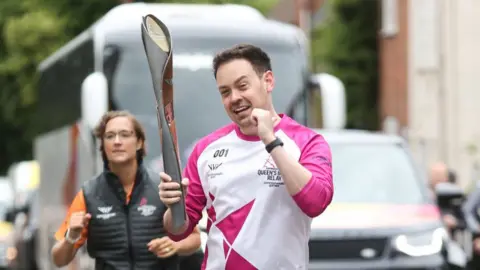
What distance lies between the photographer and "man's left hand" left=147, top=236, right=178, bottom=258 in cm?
721

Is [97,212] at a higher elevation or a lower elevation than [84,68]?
lower

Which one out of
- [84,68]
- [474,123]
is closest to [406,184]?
[84,68]

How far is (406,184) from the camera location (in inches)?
476

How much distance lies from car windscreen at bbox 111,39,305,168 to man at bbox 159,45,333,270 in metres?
7.05

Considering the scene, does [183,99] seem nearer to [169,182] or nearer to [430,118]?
[169,182]

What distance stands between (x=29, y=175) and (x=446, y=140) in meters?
8.85

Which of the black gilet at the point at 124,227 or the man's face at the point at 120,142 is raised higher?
the man's face at the point at 120,142

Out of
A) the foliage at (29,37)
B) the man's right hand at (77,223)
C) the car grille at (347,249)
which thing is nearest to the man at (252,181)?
the man's right hand at (77,223)

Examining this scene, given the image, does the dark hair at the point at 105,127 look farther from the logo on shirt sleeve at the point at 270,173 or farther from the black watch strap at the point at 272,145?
the black watch strap at the point at 272,145

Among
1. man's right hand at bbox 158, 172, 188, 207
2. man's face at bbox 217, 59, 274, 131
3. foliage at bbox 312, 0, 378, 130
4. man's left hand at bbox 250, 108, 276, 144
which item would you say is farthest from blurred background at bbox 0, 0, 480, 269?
man's left hand at bbox 250, 108, 276, 144

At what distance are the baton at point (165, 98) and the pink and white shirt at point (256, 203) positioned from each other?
0.14 meters

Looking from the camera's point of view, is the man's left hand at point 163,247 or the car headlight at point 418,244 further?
the car headlight at point 418,244

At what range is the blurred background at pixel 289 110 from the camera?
11422 millimetres

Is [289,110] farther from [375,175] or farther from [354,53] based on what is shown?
[354,53]
